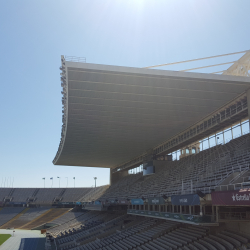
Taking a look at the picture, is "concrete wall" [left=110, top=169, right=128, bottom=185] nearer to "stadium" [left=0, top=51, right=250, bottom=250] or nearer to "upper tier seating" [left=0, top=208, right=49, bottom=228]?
"stadium" [left=0, top=51, right=250, bottom=250]

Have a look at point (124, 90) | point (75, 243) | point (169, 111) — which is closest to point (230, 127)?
point (169, 111)

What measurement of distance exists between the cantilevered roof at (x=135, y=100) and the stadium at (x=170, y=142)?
6 cm

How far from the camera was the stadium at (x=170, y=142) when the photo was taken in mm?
14805

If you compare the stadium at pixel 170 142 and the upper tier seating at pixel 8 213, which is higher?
the stadium at pixel 170 142

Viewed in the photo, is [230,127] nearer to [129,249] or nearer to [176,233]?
[176,233]

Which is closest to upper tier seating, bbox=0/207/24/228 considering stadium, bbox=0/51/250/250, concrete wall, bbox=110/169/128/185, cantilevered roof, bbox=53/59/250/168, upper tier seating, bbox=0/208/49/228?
upper tier seating, bbox=0/208/49/228

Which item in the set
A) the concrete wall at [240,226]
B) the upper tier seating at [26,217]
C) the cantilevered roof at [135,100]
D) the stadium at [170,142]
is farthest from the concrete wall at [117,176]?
the concrete wall at [240,226]

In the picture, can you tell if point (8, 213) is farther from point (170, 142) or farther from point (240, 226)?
point (240, 226)

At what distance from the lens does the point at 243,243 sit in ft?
41.9

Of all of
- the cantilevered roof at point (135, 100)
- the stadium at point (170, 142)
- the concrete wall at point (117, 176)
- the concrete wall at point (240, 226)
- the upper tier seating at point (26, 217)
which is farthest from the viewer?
the upper tier seating at point (26, 217)

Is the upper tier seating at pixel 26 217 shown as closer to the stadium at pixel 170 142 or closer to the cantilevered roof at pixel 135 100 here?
the stadium at pixel 170 142

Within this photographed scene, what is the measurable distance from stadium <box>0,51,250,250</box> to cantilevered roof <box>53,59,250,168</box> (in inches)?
2.5

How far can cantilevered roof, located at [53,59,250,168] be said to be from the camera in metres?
16.9

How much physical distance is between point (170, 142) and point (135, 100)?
14417 mm
